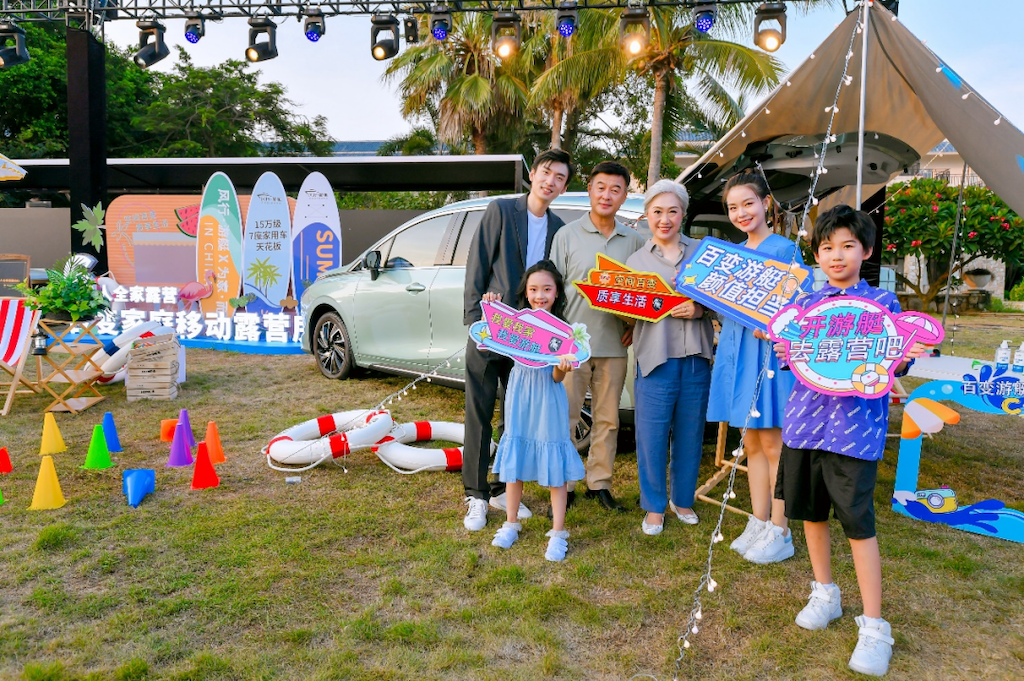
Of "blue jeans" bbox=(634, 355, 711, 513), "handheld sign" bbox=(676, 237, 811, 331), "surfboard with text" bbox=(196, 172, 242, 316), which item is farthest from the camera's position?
"surfboard with text" bbox=(196, 172, 242, 316)

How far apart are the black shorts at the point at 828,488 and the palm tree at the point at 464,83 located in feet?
57.3

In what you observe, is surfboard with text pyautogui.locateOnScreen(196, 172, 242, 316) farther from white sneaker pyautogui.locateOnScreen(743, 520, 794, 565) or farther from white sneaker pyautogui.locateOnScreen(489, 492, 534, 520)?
white sneaker pyautogui.locateOnScreen(743, 520, 794, 565)

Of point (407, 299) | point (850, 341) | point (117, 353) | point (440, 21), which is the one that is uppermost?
point (440, 21)

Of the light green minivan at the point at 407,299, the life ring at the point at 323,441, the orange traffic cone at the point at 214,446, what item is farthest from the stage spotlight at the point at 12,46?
the life ring at the point at 323,441

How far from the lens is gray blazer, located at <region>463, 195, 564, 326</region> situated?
10.8 feet

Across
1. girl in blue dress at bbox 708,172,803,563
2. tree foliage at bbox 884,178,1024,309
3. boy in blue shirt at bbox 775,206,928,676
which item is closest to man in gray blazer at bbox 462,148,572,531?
girl in blue dress at bbox 708,172,803,563

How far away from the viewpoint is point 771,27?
8562 millimetres

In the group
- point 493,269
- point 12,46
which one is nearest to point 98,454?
point 493,269

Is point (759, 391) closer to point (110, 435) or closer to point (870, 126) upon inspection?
point (870, 126)

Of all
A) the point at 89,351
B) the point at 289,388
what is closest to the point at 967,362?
the point at 289,388

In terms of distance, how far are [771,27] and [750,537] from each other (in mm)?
7563

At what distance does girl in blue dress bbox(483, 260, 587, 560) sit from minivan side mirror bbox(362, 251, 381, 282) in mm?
2897

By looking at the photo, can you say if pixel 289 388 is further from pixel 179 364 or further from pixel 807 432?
pixel 807 432

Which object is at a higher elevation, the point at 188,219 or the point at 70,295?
the point at 188,219
